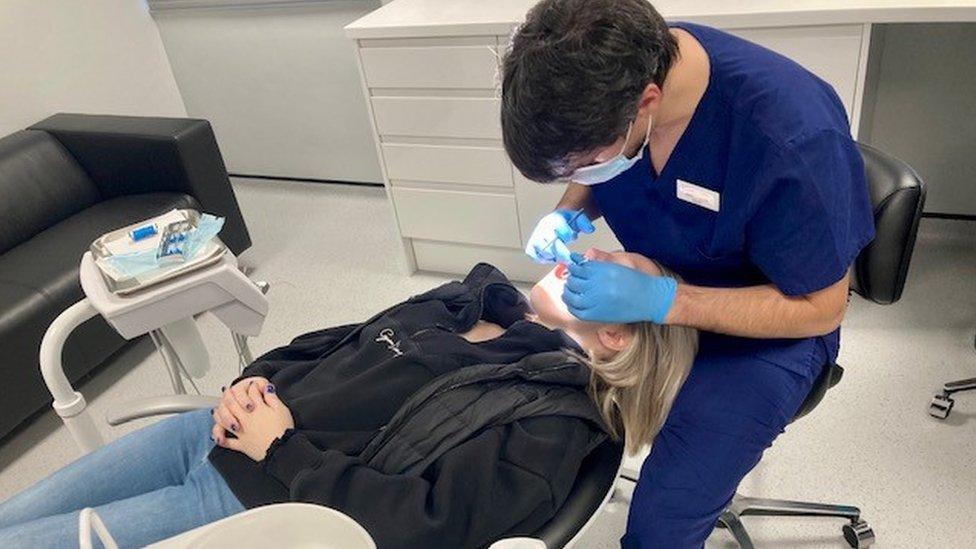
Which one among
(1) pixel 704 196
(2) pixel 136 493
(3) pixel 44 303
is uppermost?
(1) pixel 704 196

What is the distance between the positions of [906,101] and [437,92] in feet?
4.89

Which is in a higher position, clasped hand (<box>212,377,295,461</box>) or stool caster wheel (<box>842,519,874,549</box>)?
clasped hand (<box>212,377,295,461</box>)

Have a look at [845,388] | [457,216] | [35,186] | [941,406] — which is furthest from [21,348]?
[941,406]

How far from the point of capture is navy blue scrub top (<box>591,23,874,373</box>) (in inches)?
40.1

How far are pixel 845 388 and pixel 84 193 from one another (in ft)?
8.61

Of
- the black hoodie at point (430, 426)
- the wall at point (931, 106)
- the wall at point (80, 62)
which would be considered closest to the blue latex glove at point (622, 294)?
the black hoodie at point (430, 426)

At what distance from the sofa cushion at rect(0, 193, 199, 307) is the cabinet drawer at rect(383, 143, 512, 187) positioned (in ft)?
2.43

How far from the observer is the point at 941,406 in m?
1.88

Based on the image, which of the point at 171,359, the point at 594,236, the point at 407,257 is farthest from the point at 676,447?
the point at 407,257

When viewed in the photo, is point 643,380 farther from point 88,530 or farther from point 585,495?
point 88,530

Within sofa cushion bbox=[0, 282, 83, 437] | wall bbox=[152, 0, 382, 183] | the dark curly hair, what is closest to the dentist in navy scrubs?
the dark curly hair

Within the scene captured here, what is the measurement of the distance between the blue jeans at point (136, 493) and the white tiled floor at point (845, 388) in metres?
0.90

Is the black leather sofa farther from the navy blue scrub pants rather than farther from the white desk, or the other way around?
the navy blue scrub pants

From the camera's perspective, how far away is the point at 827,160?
102 cm
